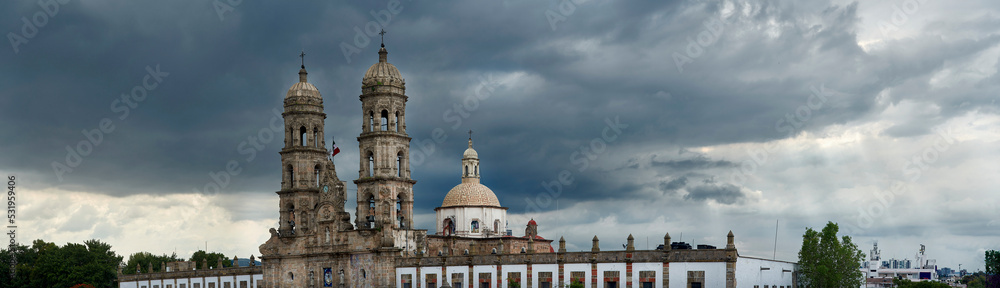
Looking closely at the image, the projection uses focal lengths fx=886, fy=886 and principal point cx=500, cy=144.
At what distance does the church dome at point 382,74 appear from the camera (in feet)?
306

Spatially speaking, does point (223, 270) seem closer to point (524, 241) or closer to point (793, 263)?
point (524, 241)

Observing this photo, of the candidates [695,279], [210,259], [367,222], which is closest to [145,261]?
[210,259]

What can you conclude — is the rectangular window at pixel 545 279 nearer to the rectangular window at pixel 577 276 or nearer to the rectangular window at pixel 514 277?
the rectangular window at pixel 577 276

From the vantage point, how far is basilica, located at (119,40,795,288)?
73875 mm

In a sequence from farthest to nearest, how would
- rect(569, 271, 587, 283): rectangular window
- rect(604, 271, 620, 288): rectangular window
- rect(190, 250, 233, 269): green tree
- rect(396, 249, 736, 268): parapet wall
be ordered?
rect(190, 250, 233, 269): green tree < rect(569, 271, 587, 283): rectangular window < rect(604, 271, 620, 288): rectangular window < rect(396, 249, 736, 268): parapet wall

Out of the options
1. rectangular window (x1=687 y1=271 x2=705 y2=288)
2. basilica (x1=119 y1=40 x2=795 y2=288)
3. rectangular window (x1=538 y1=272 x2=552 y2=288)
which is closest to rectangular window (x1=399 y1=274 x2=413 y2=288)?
basilica (x1=119 y1=40 x2=795 y2=288)

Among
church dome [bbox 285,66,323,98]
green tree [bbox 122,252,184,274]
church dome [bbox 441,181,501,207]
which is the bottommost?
green tree [bbox 122,252,184,274]

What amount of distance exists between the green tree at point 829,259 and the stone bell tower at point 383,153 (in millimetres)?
39794

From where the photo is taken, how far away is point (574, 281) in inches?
3017

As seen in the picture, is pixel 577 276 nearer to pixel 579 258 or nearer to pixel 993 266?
pixel 579 258

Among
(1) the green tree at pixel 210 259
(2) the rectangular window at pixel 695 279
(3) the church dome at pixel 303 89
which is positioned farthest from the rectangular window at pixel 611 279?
(1) the green tree at pixel 210 259

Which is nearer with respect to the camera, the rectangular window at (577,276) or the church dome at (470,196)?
the rectangular window at (577,276)

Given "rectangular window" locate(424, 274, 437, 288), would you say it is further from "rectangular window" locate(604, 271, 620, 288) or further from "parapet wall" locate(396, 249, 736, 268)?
"rectangular window" locate(604, 271, 620, 288)

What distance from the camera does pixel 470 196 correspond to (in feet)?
352
